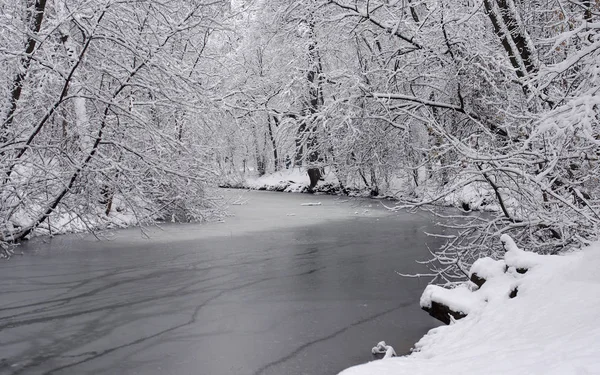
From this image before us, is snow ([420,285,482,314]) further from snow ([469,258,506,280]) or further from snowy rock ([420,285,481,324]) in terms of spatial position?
snow ([469,258,506,280])

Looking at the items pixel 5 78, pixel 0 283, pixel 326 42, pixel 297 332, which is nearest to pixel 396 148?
pixel 326 42

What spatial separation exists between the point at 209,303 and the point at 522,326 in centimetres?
511

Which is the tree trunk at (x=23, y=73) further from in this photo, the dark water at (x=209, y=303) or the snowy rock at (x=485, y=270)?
the snowy rock at (x=485, y=270)

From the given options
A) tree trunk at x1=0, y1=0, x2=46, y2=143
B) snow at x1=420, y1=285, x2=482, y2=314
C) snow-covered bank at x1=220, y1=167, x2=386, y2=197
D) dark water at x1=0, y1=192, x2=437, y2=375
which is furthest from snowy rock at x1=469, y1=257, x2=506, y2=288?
snow-covered bank at x1=220, y1=167, x2=386, y2=197

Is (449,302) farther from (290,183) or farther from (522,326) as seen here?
(290,183)

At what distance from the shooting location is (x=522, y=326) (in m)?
4.11

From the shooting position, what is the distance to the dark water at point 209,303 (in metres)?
5.93

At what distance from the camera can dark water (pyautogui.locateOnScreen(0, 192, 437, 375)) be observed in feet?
19.5

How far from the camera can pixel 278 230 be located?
1529 cm

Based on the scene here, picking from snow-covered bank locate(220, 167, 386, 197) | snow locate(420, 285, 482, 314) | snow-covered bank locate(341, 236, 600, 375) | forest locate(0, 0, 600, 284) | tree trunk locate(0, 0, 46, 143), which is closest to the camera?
snow-covered bank locate(341, 236, 600, 375)

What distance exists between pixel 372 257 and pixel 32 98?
7.14 m

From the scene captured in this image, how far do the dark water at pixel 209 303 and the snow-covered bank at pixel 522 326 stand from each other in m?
1.26

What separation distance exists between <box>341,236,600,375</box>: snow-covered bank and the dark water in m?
1.26

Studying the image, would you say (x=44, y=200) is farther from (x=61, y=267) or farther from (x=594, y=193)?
(x=594, y=193)
